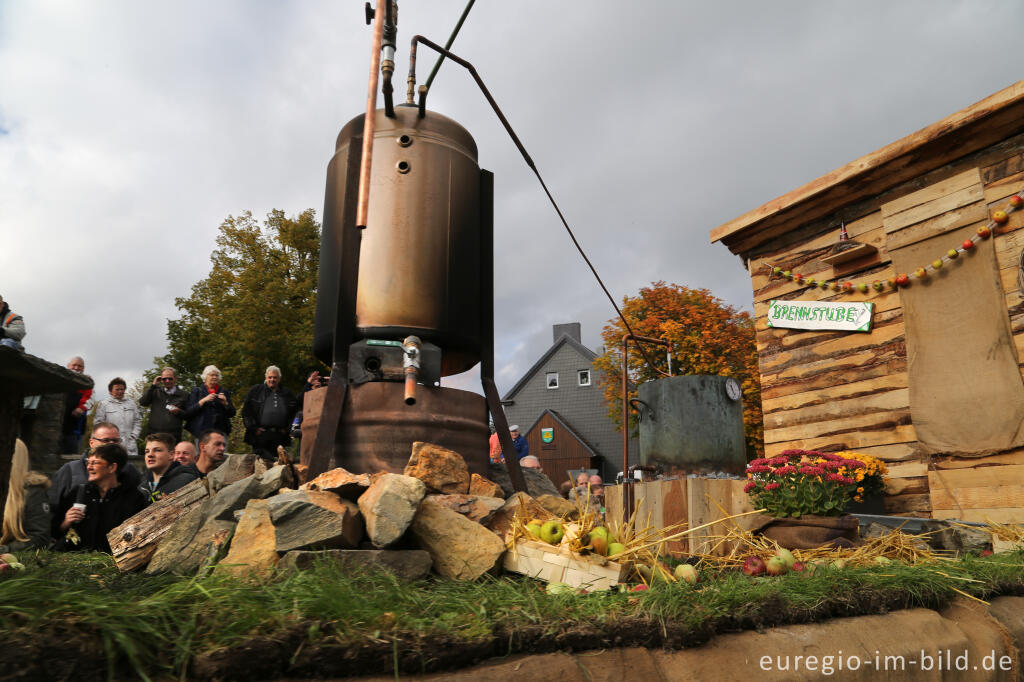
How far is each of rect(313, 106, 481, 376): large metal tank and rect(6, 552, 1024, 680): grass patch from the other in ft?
6.92

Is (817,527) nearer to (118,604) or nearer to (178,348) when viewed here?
(118,604)

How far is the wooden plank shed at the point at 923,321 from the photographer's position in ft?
17.3

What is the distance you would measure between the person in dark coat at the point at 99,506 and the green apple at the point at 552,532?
325cm

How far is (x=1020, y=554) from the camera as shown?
401 centimetres

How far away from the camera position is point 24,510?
4531 mm

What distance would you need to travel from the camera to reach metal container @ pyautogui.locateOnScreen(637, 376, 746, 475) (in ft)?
19.6

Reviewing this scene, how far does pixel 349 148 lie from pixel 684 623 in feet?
12.2

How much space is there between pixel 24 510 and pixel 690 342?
2307cm

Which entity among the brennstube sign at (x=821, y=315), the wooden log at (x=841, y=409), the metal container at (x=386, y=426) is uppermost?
the brennstube sign at (x=821, y=315)

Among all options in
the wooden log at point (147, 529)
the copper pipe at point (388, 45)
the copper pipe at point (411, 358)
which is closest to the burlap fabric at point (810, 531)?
the copper pipe at point (411, 358)

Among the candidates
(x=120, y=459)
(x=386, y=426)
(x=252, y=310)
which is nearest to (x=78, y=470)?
(x=120, y=459)

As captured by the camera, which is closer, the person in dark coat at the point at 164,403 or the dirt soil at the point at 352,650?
the dirt soil at the point at 352,650

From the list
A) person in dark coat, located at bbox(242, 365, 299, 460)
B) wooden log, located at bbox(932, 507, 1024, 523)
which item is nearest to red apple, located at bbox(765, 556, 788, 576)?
wooden log, located at bbox(932, 507, 1024, 523)

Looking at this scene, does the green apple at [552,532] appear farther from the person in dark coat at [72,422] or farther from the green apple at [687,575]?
the person in dark coat at [72,422]
